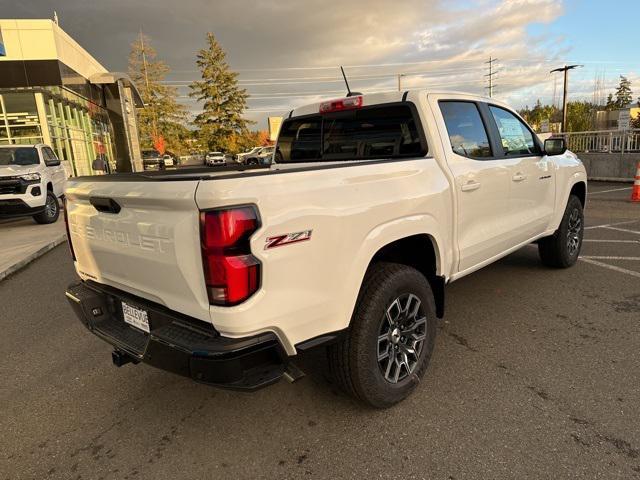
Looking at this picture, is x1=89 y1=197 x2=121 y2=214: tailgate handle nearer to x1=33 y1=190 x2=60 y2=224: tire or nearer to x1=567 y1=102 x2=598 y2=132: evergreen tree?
x1=33 y1=190 x2=60 y2=224: tire

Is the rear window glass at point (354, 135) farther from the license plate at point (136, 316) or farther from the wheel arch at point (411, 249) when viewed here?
the license plate at point (136, 316)

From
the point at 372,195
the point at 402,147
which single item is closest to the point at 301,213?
the point at 372,195

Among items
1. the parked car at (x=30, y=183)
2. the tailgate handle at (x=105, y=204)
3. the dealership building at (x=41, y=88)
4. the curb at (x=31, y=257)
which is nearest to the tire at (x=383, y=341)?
the tailgate handle at (x=105, y=204)

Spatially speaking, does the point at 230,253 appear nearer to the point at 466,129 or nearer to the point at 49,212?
the point at 466,129

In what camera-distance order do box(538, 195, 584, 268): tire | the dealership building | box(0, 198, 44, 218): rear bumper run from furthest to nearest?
1. the dealership building
2. box(0, 198, 44, 218): rear bumper
3. box(538, 195, 584, 268): tire

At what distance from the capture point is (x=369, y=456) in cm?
239

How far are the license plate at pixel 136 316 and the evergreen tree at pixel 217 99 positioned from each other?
230ft

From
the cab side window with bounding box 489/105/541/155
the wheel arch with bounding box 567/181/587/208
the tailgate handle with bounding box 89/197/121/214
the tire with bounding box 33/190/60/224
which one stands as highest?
the cab side window with bounding box 489/105/541/155

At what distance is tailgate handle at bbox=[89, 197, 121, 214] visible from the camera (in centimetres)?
246

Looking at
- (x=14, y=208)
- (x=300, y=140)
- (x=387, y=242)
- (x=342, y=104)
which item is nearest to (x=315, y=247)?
(x=387, y=242)

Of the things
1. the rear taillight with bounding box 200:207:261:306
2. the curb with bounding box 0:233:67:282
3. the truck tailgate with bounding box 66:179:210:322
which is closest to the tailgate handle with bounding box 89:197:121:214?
the truck tailgate with bounding box 66:179:210:322

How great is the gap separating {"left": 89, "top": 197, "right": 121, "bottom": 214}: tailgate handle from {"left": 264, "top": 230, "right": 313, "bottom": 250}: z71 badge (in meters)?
0.99

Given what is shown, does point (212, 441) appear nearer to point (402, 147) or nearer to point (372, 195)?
point (372, 195)

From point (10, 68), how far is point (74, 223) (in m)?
21.1
